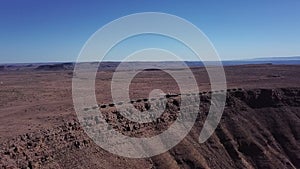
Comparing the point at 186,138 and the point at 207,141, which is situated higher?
the point at 186,138

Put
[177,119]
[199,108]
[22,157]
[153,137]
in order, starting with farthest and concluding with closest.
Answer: [199,108] < [177,119] < [153,137] < [22,157]

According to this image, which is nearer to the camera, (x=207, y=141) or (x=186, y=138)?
(x=186, y=138)

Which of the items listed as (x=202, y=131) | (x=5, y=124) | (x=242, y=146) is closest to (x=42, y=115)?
(x=5, y=124)

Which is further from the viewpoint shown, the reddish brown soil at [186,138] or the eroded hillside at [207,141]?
the reddish brown soil at [186,138]

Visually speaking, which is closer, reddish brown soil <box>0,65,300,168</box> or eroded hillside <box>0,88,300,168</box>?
eroded hillside <box>0,88,300,168</box>

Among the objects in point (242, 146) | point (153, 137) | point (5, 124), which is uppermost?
point (5, 124)

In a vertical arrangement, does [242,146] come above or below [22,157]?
below

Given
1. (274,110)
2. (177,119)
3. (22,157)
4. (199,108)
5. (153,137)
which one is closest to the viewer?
(22,157)

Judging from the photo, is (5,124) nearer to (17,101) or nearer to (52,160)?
(52,160)
